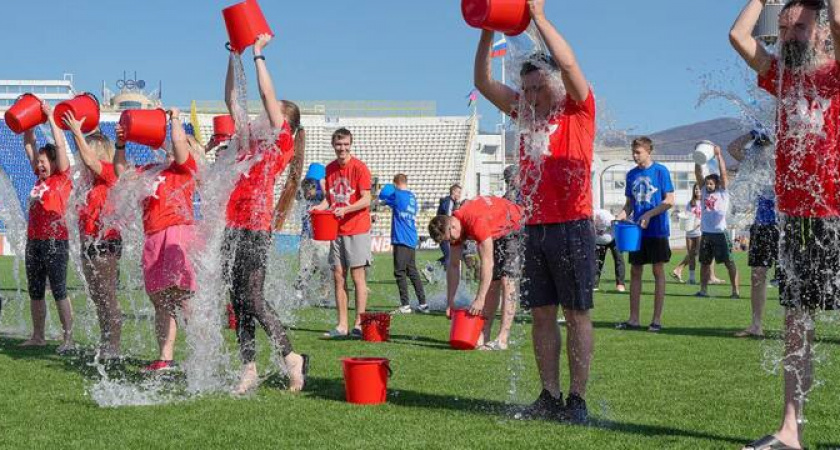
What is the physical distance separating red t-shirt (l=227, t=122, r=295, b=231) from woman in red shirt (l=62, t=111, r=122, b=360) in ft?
6.59

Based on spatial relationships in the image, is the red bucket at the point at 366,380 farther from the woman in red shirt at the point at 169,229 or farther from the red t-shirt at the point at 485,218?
the red t-shirt at the point at 485,218

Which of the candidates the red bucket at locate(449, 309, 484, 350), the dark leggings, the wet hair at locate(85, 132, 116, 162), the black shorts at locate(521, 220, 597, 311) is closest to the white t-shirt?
the red bucket at locate(449, 309, 484, 350)

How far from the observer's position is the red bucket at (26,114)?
730 cm

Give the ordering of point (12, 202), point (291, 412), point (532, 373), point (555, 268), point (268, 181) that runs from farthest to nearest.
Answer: point (12, 202), point (532, 373), point (268, 181), point (291, 412), point (555, 268)

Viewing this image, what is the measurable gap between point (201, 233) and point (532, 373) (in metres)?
2.37

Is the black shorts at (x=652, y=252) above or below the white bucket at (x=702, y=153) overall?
below

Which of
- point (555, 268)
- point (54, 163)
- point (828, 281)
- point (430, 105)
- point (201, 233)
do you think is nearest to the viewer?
point (828, 281)

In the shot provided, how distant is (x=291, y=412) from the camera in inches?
200

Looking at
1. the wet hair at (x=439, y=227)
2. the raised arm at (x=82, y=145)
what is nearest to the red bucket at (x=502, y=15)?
the wet hair at (x=439, y=227)

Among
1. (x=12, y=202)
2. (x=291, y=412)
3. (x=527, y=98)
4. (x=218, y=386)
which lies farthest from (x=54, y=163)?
(x=527, y=98)

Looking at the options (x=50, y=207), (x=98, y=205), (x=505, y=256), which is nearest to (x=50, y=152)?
(x=50, y=207)

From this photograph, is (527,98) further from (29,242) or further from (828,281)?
(29,242)

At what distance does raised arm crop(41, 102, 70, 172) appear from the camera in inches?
283

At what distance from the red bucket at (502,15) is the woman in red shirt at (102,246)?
377 centimetres
